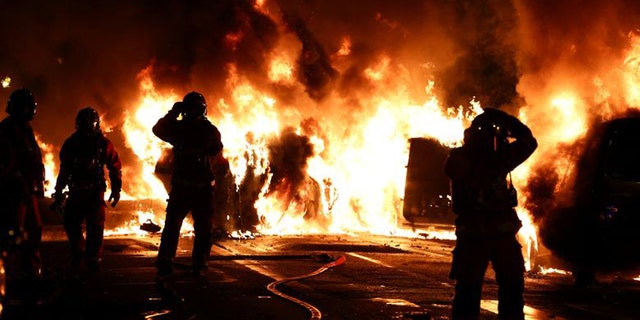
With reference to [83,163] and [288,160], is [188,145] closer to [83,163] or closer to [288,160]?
[83,163]

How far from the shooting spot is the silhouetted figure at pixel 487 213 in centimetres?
573

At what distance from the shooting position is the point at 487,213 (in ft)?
19.0

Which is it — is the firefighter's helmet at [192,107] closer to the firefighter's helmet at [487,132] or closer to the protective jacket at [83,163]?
the protective jacket at [83,163]

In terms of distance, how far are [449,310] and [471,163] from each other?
1781 mm

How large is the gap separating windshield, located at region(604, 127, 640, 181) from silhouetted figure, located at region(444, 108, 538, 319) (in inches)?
141

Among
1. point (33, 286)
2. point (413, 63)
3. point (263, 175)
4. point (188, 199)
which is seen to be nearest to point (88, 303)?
point (33, 286)

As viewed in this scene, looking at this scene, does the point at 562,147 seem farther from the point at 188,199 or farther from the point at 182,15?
the point at 182,15

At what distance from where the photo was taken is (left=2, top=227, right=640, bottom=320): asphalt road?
662 cm

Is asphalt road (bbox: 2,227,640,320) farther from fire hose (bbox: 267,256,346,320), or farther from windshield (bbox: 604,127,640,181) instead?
windshield (bbox: 604,127,640,181)

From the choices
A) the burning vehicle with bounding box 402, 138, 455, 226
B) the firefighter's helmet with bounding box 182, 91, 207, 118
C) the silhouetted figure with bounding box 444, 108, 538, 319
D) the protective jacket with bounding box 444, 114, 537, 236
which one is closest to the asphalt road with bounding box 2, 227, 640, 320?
the silhouetted figure with bounding box 444, 108, 538, 319

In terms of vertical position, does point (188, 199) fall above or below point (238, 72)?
below

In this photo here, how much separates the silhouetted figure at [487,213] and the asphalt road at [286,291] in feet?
2.94

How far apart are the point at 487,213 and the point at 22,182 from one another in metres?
4.56

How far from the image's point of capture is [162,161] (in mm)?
15570
